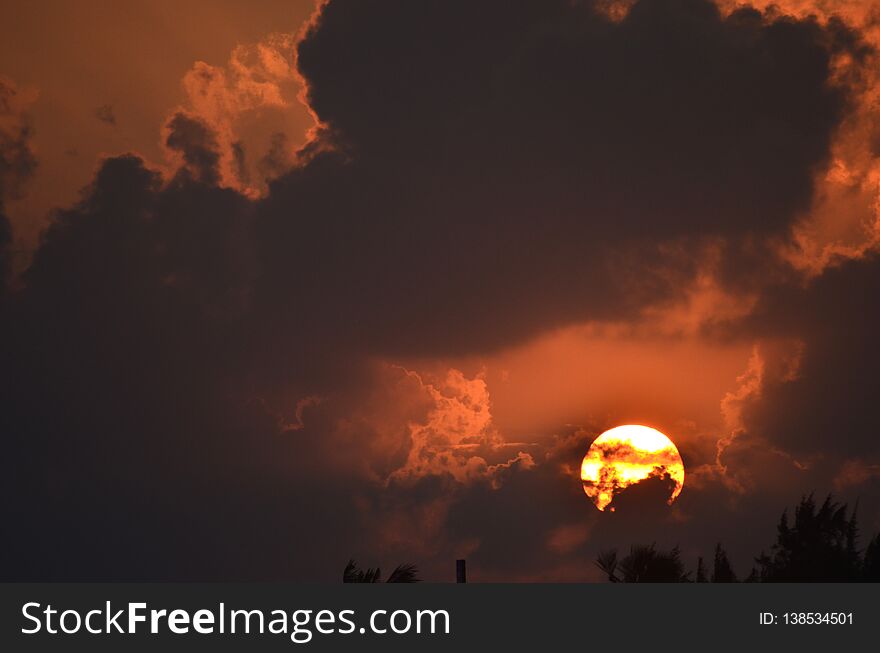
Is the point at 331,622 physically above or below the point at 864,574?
below

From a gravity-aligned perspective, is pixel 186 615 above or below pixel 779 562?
below

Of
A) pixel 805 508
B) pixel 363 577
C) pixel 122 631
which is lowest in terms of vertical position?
pixel 122 631

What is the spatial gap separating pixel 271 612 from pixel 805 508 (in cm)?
2750

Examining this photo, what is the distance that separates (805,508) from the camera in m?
56.8

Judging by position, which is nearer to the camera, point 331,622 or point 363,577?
point 331,622

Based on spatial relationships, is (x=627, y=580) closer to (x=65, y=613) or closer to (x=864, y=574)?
(x=864, y=574)

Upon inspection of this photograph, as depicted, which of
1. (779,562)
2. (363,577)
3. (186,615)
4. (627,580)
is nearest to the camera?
(186,615)

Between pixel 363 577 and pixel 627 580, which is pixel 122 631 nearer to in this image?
pixel 363 577

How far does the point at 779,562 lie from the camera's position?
56156mm

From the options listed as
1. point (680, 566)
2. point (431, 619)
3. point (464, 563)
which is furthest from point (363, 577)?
point (680, 566)

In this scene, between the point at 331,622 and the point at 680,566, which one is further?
the point at 680,566

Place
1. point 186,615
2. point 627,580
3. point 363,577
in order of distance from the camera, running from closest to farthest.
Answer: point 186,615 < point 363,577 < point 627,580

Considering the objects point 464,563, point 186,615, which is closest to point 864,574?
point 464,563

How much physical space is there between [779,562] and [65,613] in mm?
29661
